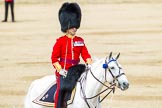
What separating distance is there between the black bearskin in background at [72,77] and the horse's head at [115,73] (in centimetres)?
69

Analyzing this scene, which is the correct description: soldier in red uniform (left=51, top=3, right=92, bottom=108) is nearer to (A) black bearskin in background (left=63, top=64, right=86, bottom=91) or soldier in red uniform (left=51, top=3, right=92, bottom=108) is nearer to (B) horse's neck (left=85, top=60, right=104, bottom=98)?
(A) black bearskin in background (left=63, top=64, right=86, bottom=91)

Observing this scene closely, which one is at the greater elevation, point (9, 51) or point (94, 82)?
point (94, 82)

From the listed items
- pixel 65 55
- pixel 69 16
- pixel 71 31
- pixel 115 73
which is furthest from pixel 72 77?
pixel 69 16

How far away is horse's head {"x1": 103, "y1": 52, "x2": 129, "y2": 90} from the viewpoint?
10.6m

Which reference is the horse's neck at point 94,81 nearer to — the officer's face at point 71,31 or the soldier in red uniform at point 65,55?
the soldier in red uniform at point 65,55

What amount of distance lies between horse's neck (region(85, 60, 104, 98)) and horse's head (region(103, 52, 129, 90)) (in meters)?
0.16

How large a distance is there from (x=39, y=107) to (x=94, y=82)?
3.95ft

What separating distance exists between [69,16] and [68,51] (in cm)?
77

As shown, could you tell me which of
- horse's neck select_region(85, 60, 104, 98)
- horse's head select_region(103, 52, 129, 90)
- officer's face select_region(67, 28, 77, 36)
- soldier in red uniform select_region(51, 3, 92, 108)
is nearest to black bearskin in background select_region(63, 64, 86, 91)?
soldier in red uniform select_region(51, 3, 92, 108)

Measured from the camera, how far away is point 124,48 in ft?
88.3

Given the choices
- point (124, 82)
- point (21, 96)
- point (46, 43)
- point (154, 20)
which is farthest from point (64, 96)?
point (154, 20)

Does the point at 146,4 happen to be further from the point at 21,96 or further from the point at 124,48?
the point at 21,96

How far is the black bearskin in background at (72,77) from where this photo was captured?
11480 mm

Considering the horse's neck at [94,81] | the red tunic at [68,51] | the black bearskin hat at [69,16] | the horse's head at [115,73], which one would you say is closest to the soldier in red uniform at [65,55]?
the red tunic at [68,51]
